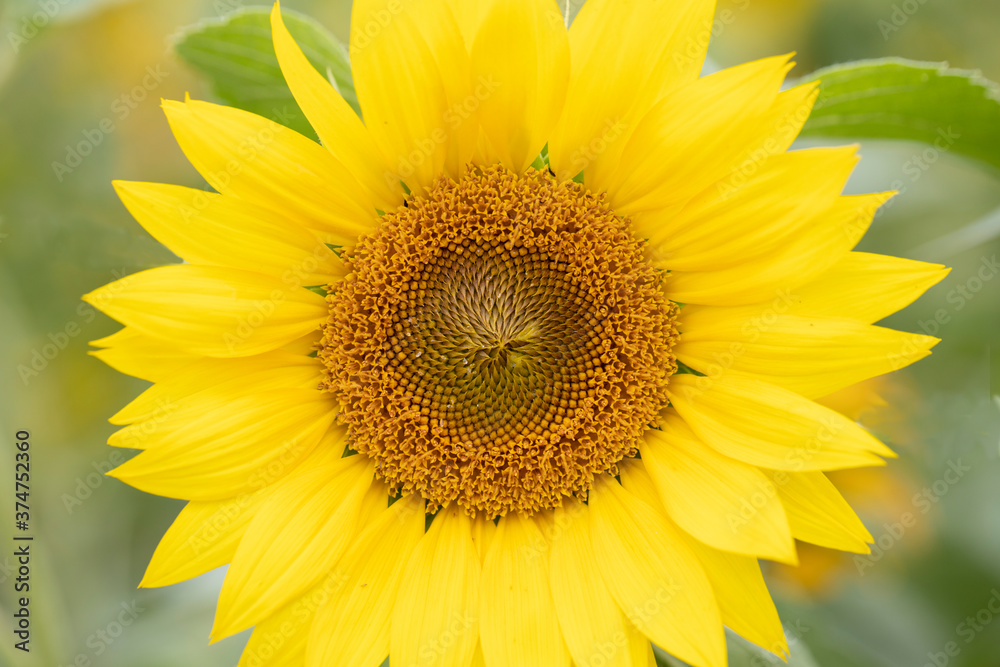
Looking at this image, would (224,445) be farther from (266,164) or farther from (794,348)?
(794,348)

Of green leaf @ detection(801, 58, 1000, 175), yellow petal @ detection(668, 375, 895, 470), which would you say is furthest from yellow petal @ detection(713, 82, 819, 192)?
yellow petal @ detection(668, 375, 895, 470)

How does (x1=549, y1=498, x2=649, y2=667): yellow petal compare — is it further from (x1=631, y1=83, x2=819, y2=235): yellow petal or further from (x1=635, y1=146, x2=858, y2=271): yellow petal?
(x1=631, y1=83, x2=819, y2=235): yellow petal

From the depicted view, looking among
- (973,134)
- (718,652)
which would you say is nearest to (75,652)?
(718,652)

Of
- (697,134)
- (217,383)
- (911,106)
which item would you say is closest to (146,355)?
(217,383)

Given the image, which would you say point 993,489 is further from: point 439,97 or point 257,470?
point 257,470

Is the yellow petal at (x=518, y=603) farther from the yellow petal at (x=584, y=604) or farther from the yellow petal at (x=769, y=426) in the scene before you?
the yellow petal at (x=769, y=426)

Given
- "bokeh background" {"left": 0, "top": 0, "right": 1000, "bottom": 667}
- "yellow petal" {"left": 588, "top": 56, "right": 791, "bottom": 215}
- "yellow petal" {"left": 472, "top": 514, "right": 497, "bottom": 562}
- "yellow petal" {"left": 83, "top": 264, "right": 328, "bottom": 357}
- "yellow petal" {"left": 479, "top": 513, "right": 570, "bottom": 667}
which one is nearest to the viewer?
"yellow petal" {"left": 588, "top": 56, "right": 791, "bottom": 215}

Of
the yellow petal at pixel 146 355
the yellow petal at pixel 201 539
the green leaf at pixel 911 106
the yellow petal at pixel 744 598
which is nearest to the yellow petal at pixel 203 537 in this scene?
the yellow petal at pixel 201 539
